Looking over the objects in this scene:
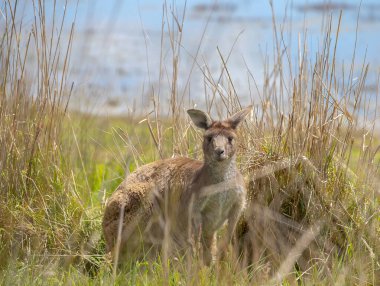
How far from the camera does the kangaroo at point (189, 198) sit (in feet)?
15.6

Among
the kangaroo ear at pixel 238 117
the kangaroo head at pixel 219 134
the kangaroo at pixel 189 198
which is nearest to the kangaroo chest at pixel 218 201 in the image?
the kangaroo at pixel 189 198

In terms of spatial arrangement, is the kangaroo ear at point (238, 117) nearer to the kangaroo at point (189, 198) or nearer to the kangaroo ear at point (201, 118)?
the kangaroo at point (189, 198)

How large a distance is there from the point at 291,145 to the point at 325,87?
45 cm

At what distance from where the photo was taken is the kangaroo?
4754mm

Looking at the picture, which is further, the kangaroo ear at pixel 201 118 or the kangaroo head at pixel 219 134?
the kangaroo ear at pixel 201 118

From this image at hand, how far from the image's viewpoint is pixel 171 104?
18.6 feet

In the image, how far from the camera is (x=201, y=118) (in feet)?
16.1

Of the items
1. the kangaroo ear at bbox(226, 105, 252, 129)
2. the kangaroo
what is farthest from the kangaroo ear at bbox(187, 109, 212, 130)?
the kangaroo ear at bbox(226, 105, 252, 129)

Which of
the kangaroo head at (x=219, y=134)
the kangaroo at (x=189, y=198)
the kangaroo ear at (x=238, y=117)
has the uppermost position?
the kangaroo ear at (x=238, y=117)

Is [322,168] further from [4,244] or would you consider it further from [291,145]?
[4,244]

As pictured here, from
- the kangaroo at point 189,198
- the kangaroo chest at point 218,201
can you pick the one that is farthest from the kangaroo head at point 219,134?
the kangaroo chest at point 218,201

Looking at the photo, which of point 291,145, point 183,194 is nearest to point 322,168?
point 291,145

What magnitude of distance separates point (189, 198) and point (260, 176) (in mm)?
530

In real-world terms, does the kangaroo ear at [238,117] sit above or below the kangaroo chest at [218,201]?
above
